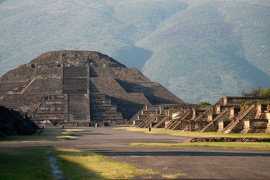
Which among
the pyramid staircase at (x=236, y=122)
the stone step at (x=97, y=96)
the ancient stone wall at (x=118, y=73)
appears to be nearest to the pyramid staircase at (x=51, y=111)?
the stone step at (x=97, y=96)

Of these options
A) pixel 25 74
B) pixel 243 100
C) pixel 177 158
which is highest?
pixel 25 74

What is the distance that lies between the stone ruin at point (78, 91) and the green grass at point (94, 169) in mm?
52396

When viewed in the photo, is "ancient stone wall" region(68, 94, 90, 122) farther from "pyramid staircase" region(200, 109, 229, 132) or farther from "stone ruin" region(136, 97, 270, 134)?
"pyramid staircase" region(200, 109, 229, 132)

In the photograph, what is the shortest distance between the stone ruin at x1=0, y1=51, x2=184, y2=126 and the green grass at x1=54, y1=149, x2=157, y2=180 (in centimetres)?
5240

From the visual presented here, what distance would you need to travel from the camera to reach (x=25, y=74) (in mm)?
88625

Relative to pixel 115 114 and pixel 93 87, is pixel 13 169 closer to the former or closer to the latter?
pixel 115 114

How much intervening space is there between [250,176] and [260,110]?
68.4ft

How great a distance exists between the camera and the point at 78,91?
8012cm

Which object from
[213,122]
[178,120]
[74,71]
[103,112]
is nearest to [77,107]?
[103,112]

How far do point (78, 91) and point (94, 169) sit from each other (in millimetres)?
70261

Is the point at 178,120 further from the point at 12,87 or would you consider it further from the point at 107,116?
the point at 12,87

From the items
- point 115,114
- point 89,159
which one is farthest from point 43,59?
point 89,159

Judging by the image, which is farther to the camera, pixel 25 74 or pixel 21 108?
pixel 25 74

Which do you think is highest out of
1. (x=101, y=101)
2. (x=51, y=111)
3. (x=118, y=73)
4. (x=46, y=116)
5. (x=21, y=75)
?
(x=118, y=73)
